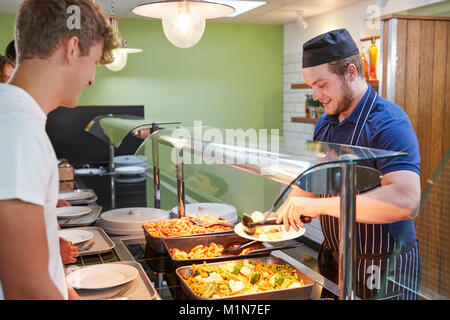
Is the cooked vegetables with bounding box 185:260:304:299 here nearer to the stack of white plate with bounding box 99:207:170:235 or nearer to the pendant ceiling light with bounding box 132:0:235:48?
the stack of white plate with bounding box 99:207:170:235

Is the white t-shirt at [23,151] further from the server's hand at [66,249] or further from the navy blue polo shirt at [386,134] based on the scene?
the navy blue polo shirt at [386,134]

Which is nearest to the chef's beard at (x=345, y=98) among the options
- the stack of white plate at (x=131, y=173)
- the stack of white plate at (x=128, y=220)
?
the stack of white plate at (x=128, y=220)

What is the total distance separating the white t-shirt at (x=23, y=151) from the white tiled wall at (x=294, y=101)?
500 centimetres

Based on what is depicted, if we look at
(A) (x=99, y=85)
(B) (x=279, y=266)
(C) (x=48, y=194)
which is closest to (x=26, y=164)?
(C) (x=48, y=194)

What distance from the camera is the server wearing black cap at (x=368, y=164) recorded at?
1480mm

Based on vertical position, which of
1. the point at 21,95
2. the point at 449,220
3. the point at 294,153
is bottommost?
the point at 449,220

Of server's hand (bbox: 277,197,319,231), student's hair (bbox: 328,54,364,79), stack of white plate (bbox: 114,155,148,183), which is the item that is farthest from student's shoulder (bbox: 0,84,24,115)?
stack of white plate (bbox: 114,155,148,183)

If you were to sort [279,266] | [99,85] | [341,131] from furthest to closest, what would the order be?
[99,85], [341,131], [279,266]

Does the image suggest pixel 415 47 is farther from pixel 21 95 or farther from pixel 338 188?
pixel 21 95

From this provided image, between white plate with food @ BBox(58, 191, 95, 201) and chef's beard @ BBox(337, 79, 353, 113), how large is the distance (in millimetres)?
1887

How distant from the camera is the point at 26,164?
0.82 metres

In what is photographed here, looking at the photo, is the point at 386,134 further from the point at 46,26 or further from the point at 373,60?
the point at 373,60

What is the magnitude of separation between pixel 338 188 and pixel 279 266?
56 cm

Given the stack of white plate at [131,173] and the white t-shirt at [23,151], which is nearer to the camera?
the white t-shirt at [23,151]
